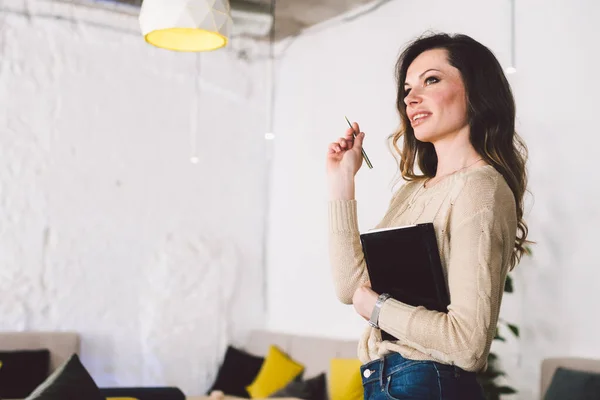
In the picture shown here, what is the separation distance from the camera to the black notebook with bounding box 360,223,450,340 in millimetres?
1270

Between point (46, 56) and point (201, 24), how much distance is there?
2.44m

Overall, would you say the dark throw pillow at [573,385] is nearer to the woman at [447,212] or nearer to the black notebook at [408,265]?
the woman at [447,212]

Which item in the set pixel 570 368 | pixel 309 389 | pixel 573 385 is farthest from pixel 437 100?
pixel 309 389

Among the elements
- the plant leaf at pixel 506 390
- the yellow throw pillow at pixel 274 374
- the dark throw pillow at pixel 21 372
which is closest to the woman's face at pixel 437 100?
the plant leaf at pixel 506 390

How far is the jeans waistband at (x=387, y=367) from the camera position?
1243 millimetres

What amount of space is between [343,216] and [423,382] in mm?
393

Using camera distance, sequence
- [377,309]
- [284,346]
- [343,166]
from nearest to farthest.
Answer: [377,309]
[343,166]
[284,346]

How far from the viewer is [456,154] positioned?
1415 millimetres

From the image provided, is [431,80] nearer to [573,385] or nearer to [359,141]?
[359,141]

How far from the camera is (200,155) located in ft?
18.2

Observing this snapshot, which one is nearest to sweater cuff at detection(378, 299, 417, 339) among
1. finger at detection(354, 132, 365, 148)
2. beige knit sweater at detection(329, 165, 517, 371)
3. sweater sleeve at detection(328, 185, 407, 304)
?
beige knit sweater at detection(329, 165, 517, 371)

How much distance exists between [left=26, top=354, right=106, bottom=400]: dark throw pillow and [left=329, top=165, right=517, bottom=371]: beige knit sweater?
5.02 feet

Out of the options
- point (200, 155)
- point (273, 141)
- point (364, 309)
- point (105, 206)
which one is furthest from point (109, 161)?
point (364, 309)

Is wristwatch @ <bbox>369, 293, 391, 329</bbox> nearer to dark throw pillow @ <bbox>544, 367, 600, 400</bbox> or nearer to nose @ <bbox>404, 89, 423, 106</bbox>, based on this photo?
nose @ <bbox>404, 89, 423, 106</bbox>
